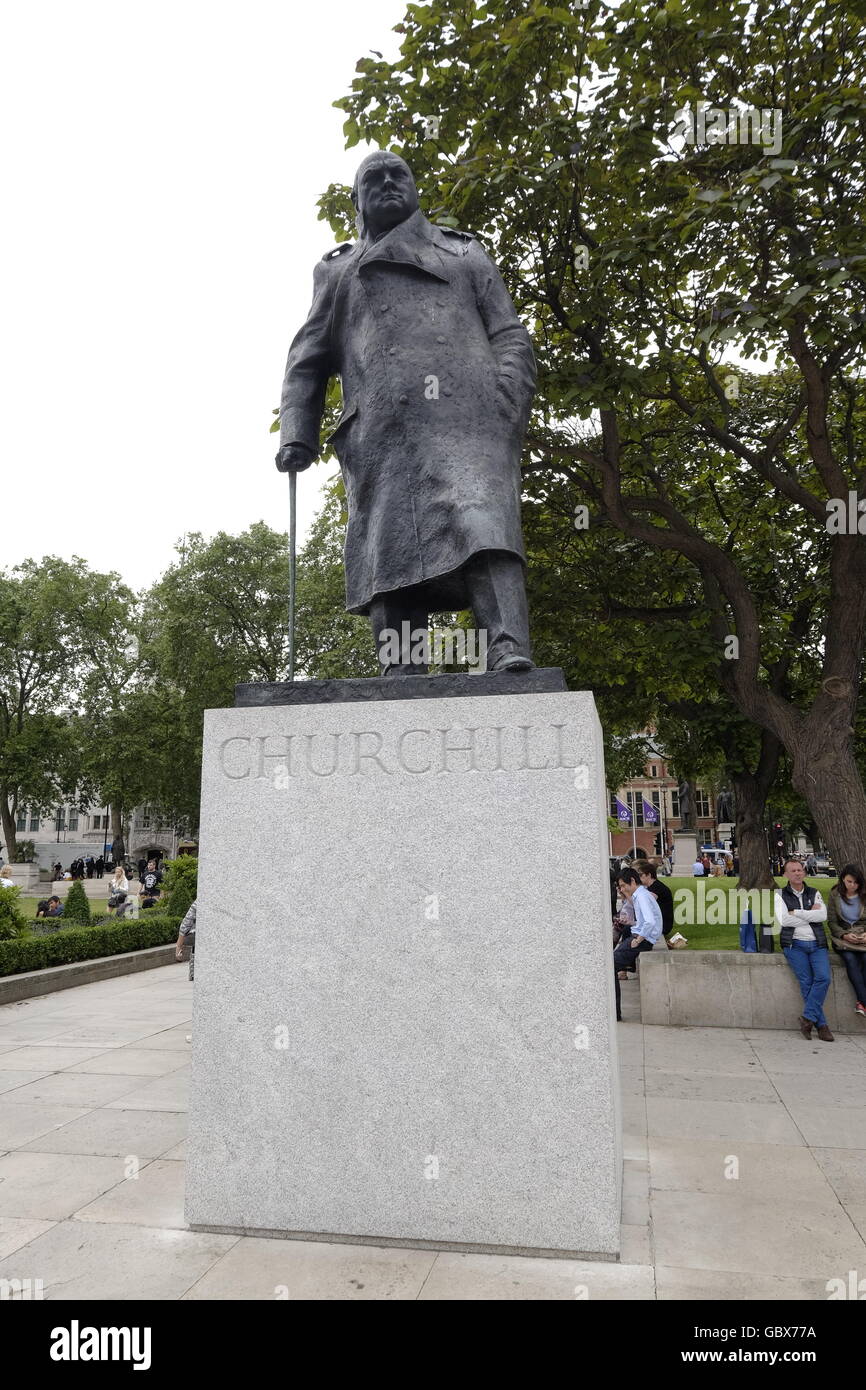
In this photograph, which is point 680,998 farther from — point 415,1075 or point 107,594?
point 107,594

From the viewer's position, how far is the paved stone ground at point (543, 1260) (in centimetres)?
345

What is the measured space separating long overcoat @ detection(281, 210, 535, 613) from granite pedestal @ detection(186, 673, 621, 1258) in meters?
0.78

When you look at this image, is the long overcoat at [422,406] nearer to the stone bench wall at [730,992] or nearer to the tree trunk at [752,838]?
the stone bench wall at [730,992]

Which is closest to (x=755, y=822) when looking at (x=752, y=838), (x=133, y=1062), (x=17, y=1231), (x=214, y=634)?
(x=752, y=838)

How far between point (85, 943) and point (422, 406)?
12.9 meters

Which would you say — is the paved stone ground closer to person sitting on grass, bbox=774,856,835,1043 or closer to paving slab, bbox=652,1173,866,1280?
paving slab, bbox=652,1173,866,1280

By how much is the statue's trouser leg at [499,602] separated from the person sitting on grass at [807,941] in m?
5.56

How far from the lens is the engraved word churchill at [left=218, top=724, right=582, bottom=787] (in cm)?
395

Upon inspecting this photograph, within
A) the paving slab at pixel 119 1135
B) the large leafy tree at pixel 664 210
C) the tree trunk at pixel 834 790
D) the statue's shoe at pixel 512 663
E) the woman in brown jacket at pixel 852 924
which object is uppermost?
the large leafy tree at pixel 664 210

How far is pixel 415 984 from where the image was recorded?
3.88 meters

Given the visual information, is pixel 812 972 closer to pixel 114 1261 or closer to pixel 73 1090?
pixel 73 1090

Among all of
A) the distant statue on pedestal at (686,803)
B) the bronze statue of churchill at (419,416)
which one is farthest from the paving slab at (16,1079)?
the distant statue on pedestal at (686,803)

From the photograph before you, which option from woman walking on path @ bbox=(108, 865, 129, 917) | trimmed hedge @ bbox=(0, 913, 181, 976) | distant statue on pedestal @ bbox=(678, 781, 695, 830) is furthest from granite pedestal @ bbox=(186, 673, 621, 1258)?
distant statue on pedestal @ bbox=(678, 781, 695, 830)

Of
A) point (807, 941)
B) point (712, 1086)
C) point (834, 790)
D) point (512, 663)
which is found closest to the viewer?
point (512, 663)
